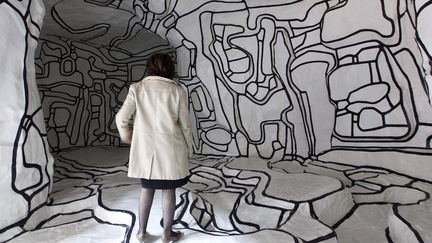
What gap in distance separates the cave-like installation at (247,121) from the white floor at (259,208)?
11 mm

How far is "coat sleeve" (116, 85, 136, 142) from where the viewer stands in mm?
1707

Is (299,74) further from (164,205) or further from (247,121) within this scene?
(164,205)

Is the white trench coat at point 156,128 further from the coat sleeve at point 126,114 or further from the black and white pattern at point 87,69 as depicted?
the black and white pattern at point 87,69

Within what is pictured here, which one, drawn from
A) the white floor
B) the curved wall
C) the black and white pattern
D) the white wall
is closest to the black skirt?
the white floor

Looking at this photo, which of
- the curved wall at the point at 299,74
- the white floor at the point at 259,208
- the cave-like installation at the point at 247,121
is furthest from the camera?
the curved wall at the point at 299,74

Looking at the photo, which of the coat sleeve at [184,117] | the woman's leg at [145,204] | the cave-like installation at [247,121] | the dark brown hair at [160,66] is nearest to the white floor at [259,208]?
the cave-like installation at [247,121]

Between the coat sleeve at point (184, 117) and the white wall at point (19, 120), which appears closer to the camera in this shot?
the coat sleeve at point (184, 117)

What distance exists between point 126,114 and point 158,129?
0.54 ft

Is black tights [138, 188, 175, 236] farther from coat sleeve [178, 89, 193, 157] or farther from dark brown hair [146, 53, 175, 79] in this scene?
dark brown hair [146, 53, 175, 79]

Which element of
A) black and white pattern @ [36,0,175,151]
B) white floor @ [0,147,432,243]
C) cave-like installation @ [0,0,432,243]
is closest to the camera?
white floor @ [0,147,432,243]

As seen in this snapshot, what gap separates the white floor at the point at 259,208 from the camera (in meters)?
2.00

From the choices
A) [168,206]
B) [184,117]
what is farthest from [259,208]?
[184,117]

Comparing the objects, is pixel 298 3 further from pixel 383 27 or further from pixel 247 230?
pixel 247 230

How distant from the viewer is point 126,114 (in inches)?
67.6
